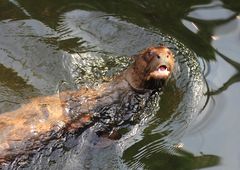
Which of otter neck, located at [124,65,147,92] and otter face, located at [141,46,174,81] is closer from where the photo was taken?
otter face, located at [141,46,174,81]

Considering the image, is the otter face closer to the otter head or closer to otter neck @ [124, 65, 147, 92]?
the otter head

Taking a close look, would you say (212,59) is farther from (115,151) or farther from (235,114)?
(115,151)

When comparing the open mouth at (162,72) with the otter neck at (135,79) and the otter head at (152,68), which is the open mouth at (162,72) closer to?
the otter head at (152,68)

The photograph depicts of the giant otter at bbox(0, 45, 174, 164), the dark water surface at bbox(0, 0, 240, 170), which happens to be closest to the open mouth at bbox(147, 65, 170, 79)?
the giant otter at bbox(0, 45, 174, 164)

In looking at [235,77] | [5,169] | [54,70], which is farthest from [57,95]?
[235,77]

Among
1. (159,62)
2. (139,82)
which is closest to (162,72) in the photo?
(159,62)

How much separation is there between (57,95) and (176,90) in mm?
1304

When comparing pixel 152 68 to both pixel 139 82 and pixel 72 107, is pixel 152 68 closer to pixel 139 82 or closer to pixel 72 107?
pixel 139 82

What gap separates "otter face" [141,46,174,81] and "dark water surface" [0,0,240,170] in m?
0.59

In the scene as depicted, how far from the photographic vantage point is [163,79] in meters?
5.89

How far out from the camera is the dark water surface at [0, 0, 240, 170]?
5.89 m

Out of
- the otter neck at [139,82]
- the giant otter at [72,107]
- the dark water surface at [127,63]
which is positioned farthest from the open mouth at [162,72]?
the dark water surface at [127,63]

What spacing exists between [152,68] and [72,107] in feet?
2.86

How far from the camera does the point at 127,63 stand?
265 inches
